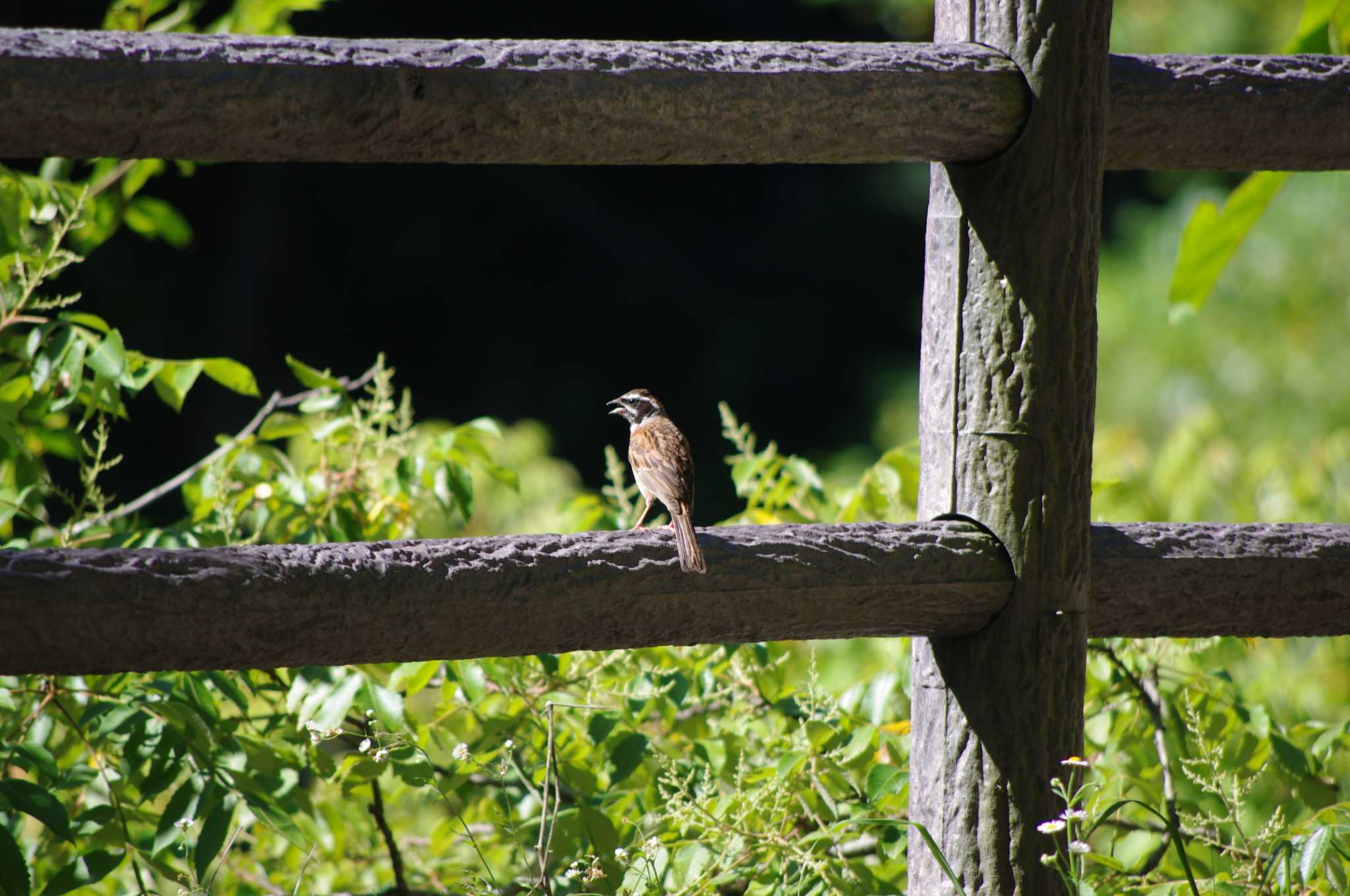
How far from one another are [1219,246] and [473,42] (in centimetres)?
130

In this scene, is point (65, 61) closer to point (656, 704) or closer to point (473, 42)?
point (473, 42)

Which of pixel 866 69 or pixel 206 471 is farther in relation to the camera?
pixel 206 471

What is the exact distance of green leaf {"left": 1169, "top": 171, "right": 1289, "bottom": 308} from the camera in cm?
206

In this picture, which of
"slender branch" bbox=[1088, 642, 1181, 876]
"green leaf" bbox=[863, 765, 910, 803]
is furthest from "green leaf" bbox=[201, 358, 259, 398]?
"slender branch" bbox=[1088, 642, 1181, 876]

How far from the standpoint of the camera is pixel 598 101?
4.49ft

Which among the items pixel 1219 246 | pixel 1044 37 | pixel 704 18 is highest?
pixel 704 18

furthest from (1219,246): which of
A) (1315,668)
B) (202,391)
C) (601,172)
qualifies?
(601,172)

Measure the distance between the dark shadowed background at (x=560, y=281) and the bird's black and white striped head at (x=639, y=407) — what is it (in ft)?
15.6

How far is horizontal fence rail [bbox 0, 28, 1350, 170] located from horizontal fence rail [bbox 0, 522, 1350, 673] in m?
0.41

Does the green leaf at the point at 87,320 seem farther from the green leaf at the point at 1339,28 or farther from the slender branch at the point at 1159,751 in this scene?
the green leaf at the point at 1339,28

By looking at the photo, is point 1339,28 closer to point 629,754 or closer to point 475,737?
point 629,754

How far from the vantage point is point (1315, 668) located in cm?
393

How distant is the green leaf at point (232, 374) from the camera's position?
1949 millimetres

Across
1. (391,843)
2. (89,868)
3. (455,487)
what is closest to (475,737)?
(391,843)
